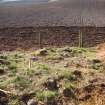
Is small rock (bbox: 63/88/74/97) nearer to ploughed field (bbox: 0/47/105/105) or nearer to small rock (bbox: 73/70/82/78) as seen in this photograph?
ploughed field (bbox: 0/47/105/105)

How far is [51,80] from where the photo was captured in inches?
273

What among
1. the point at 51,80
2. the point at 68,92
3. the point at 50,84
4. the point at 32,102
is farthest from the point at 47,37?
the point at 32,102

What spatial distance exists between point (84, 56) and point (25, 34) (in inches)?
160

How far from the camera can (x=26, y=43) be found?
38.3 ft

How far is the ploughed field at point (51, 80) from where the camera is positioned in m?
6.50

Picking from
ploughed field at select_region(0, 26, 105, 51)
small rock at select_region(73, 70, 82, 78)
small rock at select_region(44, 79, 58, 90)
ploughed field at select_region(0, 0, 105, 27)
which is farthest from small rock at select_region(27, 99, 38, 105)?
ploughed field at select_region(0, 0, 105, 27)

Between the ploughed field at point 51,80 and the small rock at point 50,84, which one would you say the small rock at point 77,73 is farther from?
the small rock at point 50,84

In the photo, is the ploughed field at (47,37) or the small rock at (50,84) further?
the ploughed field at (47,37)

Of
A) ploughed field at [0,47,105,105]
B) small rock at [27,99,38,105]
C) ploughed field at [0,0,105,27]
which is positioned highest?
ploughed field at [0,0,105,27]

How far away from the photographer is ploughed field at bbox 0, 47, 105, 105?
6.50 meters

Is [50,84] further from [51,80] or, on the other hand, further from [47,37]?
[47,37]

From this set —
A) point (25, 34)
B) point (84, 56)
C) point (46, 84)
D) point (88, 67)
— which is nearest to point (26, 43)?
point (25, 34)

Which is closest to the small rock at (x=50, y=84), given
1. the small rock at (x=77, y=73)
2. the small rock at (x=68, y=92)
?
the small rock at (x=68, y=92)

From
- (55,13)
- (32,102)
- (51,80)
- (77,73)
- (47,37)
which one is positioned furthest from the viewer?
(55,13)
